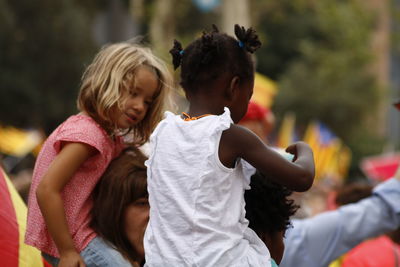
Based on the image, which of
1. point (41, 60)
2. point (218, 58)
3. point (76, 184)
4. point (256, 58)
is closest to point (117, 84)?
point (76, 184)

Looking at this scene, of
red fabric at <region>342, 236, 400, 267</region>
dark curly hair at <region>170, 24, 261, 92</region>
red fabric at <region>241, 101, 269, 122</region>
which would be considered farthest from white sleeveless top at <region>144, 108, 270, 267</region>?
red fabric at <region>342, 236, 400, 267</region>

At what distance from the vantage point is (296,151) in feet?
9.77

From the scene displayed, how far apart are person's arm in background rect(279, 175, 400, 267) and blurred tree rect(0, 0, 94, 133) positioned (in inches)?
878

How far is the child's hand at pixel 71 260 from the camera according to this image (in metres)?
3.19

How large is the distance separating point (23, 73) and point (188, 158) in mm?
24372

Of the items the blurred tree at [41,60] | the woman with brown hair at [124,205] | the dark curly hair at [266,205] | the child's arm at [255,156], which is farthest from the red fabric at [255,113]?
the blurred tree at [41,60]

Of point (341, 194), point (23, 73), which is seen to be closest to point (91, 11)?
point (23, 73)

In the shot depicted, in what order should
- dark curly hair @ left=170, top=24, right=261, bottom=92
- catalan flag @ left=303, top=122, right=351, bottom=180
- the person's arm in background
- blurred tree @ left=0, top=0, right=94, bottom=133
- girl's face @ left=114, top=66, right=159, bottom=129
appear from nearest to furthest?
dark curly hair @ left=170, top=24, right=261, bottom=92
girl's face @ left=114, top=66, right=159, bottom=129
the person's arm in background
catalan flag @ left=303, top=122, right=351, bottom=180
blurred tree @ left=0, top=0, right=94, bottom=133

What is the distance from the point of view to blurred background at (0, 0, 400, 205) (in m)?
22.7

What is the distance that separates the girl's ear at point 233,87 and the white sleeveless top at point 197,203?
0.12 metres

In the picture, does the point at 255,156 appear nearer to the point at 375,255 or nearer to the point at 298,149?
the point at 298,149

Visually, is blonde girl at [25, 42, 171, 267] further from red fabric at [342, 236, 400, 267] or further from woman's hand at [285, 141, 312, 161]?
red fabric at [342, 236, 400, 267]

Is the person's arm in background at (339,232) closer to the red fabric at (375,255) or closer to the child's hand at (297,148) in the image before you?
the red fabric at (375,255)

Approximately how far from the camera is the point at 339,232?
428 cm
